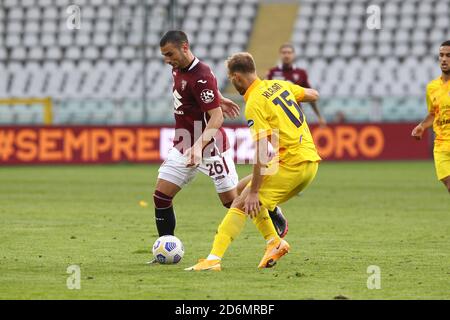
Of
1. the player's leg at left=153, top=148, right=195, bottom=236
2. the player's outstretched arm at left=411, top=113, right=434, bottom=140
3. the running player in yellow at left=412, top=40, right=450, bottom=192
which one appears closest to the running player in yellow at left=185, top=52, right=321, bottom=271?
the player's leg at left=153, top=148, right=195, bottom=236

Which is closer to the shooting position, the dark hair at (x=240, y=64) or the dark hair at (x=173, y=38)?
the dark hair at (x=240, y=64)

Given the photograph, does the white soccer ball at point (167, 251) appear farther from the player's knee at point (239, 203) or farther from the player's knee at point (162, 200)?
the player's knee at point (239, 203)

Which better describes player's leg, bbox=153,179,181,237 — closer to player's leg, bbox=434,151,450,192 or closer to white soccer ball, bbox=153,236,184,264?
white soccer ball, bbox=153,236,184,264

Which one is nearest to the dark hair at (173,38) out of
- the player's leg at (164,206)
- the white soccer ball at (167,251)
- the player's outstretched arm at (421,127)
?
the player's leg at (164,206)

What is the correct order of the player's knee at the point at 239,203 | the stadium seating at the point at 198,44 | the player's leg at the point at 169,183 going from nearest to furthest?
the player's knee at the point at 239,203 → the player's leg at the point at 169,183 → the stadium seating at the point at 198,44

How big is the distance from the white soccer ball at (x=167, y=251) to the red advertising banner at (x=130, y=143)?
619 inches

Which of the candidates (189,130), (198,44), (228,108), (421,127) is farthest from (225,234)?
(198,44)

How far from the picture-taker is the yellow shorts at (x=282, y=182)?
9273mm

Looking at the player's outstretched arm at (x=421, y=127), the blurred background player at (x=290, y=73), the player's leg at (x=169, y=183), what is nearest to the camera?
the player's leg at (x=169, y=183)

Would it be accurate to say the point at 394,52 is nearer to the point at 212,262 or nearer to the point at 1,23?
the point at 1,23

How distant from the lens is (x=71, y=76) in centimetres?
3391

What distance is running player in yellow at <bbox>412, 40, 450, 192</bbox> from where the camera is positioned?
1164cm

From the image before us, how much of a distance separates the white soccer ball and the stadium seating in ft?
70.7
